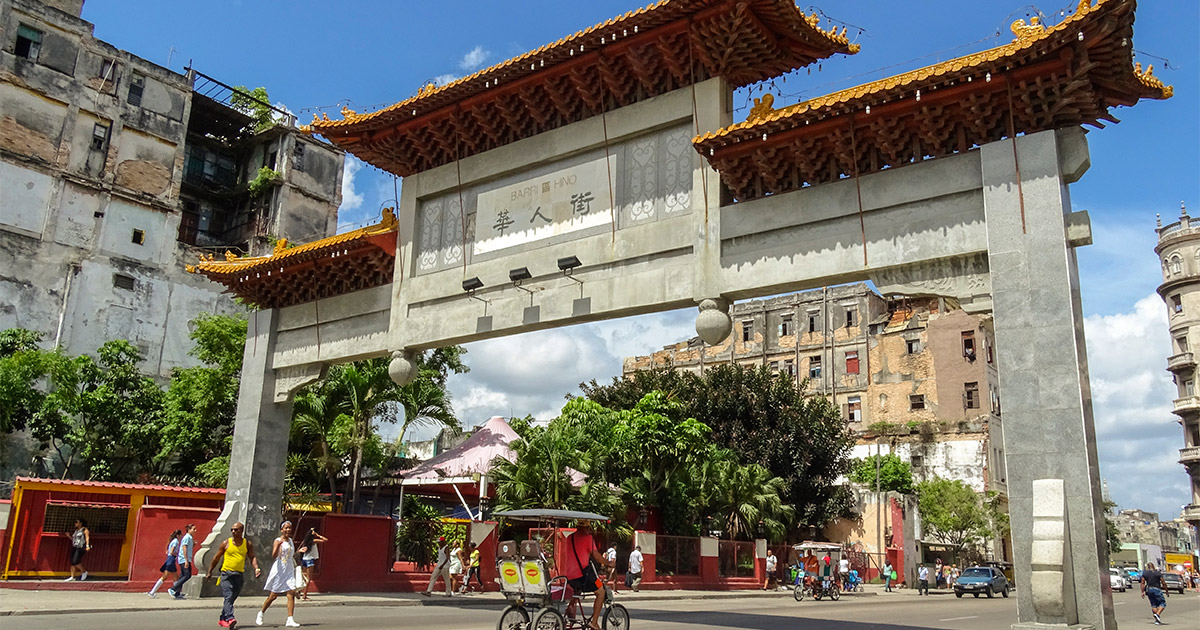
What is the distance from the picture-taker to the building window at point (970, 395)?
167 ft

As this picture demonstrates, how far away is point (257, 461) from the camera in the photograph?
1730 centimetres

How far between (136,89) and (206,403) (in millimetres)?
17718

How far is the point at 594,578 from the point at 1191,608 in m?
23.8

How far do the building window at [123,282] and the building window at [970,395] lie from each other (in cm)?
4337

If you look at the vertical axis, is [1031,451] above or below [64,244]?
below

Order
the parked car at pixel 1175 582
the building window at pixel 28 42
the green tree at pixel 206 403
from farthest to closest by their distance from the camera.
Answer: the parked car at pixel 1175 582 → the building window at pixel 28 42 → the green tree at pixel 206 403

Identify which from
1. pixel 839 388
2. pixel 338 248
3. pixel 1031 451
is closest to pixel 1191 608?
pixel 1031 451

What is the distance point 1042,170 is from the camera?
10289mm

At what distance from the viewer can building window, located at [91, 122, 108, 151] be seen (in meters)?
35.7

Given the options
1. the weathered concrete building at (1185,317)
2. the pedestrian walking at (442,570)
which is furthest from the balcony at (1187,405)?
the pedestrian walking at (442,570)

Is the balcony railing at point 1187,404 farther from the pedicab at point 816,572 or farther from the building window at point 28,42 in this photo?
the building window at point 28,42

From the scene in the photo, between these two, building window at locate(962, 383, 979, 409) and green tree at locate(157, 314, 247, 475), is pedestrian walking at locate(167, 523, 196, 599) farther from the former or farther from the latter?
building window at locate(962, 383, 979, 409)

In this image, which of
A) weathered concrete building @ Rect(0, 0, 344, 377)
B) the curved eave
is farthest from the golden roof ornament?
weathered concrete building @ Rect(0, 0, 344, 377)

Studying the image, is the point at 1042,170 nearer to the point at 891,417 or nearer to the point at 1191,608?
the point at 1191,608
